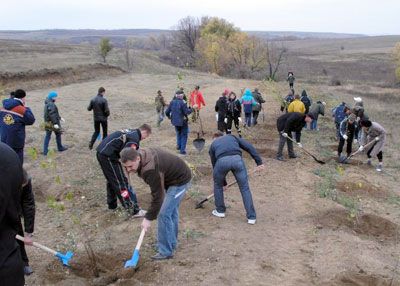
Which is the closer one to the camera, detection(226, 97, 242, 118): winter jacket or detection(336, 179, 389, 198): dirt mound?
detection(336, 179, 389, 198): dirt mound

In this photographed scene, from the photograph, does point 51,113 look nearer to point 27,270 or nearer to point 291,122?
point 291,122

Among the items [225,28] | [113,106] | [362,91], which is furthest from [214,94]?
[225,28]

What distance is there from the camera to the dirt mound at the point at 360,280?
18.9ft

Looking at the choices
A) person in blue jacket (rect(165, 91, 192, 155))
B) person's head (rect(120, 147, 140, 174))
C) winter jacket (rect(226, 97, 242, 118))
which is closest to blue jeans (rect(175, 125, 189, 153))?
person in blue jacket (rect(165, 91, 192, 155))

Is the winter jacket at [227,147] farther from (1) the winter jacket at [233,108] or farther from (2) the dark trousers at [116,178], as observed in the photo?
(1) the winter jacket at [233,108]

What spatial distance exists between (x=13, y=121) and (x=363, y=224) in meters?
6.50

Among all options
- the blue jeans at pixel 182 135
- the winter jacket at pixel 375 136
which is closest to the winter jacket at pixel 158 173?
the blue jeans at pixel 182 135

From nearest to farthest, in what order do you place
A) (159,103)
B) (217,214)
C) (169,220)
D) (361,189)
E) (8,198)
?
(8,198) < (169,220) < (217,214) < (361,189) < (159,103)

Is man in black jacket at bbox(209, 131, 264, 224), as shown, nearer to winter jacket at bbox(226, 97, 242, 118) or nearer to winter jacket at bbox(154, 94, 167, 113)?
winter jacket at bbox(226, 97, 242, 118)

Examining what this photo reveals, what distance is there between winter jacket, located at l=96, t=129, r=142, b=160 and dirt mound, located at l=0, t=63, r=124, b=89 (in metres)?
19.4

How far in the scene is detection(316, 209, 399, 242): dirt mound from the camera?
757 cm

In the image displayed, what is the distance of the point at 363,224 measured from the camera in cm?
789

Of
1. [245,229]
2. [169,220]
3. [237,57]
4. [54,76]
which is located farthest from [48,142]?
[237,57]

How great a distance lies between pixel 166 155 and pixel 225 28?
2109 inches
